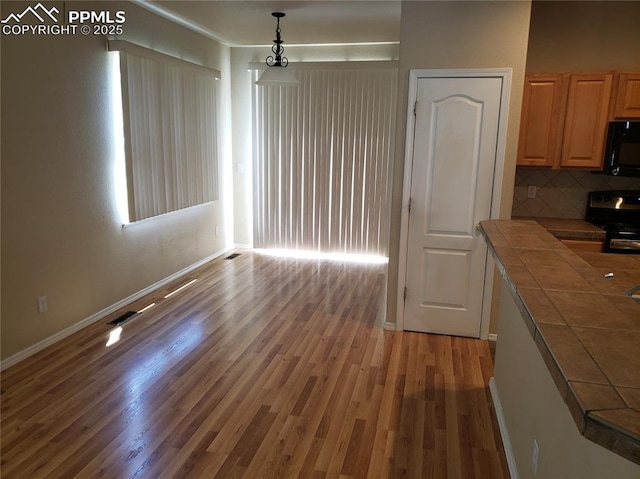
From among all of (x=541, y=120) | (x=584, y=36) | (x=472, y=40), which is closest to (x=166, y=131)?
(x=472, y=40)

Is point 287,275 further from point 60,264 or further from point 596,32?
point 596,32

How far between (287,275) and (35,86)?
10.4 feet

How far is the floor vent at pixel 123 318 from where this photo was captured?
13.4 ft

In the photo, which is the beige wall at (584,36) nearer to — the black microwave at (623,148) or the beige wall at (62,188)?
the black microwave at (623,148)

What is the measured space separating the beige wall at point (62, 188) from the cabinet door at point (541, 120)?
3502 mm

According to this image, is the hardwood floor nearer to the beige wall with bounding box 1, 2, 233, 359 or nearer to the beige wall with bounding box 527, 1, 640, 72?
the beige wall with bounding box 1, 2, 233, 359

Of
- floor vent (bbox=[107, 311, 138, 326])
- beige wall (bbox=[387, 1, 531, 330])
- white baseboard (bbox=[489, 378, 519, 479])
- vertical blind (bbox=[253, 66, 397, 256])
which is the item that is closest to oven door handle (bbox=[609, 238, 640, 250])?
beige wall (bbox=[387, 1, 531, 330])

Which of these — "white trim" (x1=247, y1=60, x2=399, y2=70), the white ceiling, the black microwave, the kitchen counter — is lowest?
the kitchen counter

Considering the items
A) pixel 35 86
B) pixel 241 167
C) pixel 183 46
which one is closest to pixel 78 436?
pixel 35 86

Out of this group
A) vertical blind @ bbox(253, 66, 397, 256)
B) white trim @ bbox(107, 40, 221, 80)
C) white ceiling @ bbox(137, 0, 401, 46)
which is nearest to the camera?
white trim @ bbox(107, 40, 221, 80)

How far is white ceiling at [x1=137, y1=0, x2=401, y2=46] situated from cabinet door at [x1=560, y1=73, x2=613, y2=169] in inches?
66.1

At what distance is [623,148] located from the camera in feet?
12.7

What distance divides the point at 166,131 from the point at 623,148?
164 inches

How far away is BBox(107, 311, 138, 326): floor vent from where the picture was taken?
4.08m
